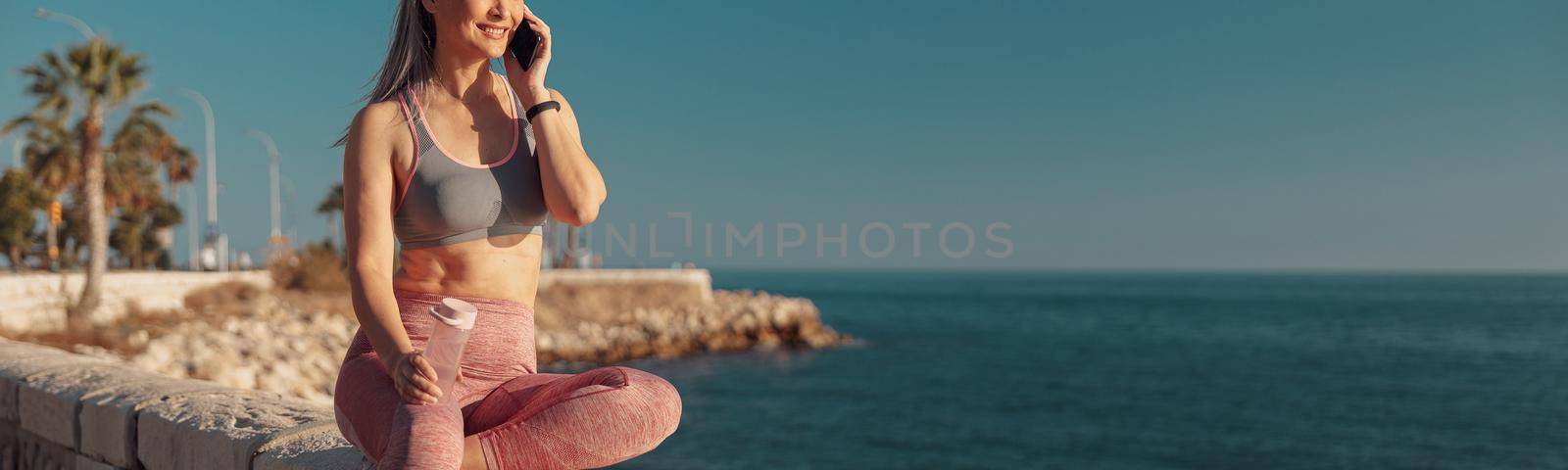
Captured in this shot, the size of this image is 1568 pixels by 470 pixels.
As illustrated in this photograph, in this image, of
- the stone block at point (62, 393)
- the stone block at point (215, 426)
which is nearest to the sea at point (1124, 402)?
the stone block at point (62, 393)

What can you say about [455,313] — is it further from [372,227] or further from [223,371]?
[223,371]

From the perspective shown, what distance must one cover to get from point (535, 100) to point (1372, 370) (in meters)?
45.8

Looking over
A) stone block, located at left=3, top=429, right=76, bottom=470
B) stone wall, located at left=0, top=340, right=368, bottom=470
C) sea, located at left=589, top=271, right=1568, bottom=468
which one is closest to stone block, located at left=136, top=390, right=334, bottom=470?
stone wall, located at left=0, top=340, right=368, bottom=470

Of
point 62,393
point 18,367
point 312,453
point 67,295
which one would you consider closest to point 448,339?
point 312,453

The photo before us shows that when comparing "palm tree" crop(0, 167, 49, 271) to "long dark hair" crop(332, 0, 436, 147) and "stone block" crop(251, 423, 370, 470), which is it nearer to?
"stone block" crop(251, 423, 370, 470)

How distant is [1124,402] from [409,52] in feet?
100

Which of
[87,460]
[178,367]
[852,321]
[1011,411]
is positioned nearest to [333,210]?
[852,321]

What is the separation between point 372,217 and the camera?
1865 millimetres

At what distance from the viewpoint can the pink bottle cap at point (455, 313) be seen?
169 centimetres

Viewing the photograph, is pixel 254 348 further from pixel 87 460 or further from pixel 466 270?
pixel 466 270

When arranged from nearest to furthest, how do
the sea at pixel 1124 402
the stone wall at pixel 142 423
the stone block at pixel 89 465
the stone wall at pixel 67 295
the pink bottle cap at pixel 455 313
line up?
the pink bottle cap at pixel 455 313 < the stone wall at pixel 142 423 < the stone block at pixel 89 465 < the stone wall at pixel 67 295 < the sea at pixel 1124 402

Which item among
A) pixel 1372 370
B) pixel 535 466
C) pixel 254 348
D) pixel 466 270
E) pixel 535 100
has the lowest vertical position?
pixel 1372 370

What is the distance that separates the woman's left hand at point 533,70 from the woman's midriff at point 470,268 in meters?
0.27

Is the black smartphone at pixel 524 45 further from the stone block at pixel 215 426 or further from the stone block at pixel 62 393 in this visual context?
the stone block at pixel 62 393
